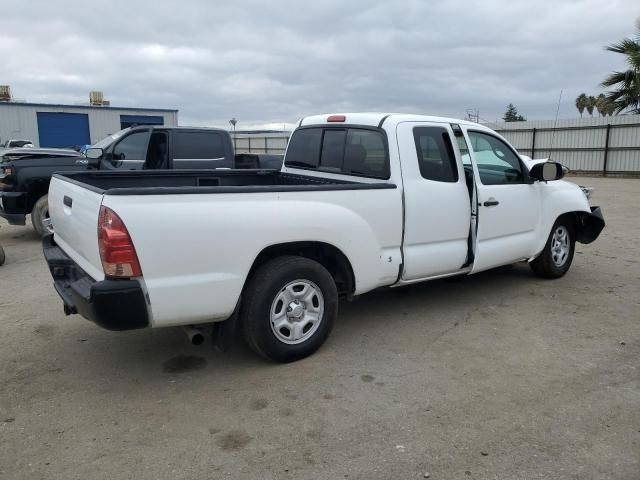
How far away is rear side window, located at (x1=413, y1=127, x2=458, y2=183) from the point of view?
471 cm

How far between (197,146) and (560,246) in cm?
573

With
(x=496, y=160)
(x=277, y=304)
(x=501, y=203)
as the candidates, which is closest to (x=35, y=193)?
(x=277, y=304)

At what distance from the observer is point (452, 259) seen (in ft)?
16.1

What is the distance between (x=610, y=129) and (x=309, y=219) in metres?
21.7

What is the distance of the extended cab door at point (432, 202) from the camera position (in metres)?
4.55

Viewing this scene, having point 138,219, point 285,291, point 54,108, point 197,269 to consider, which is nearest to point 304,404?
point 285,291

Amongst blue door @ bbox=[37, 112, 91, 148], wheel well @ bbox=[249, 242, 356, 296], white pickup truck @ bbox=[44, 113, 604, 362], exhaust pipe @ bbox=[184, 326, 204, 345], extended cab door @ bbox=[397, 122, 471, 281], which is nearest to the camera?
white pickup truck @ bbox=[44, 113, 604, 362]

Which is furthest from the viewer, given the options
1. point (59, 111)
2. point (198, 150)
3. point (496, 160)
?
point (59, 111)

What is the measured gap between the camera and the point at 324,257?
431 centimetres

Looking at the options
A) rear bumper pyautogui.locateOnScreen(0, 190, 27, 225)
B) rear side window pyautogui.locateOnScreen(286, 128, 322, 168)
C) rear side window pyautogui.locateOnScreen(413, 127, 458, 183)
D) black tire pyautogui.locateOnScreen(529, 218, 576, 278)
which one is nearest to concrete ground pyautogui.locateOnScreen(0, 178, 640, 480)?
black tire pyautogui.locateOnScreen(529, 218, 576, 278)

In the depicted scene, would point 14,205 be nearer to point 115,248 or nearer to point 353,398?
point 115,248

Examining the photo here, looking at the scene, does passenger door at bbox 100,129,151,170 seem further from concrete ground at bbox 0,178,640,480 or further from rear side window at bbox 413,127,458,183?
rear side window at bbox 413,127,458,183

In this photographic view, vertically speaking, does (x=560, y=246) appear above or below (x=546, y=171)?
below

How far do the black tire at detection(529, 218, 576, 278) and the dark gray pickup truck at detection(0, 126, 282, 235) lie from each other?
5.13 meters
